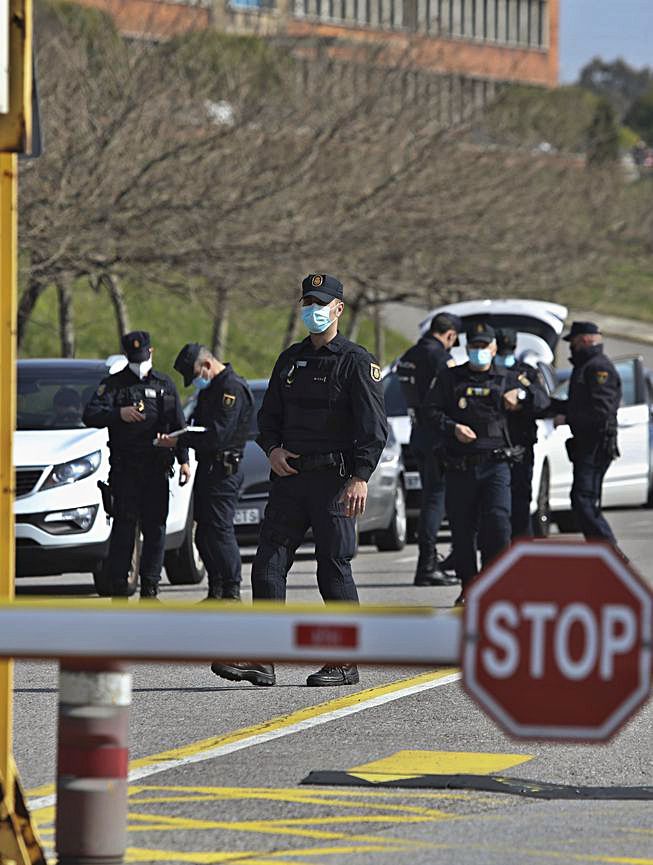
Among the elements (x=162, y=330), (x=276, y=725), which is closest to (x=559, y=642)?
(x=276, y=725)

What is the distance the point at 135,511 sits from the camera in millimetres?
12930

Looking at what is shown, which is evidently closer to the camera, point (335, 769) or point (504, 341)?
point (335, 769)

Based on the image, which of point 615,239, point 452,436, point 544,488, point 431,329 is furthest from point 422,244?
point 452,436

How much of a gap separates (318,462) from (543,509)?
884cm

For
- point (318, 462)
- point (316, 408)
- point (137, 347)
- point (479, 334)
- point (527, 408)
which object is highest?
point (479, 334)

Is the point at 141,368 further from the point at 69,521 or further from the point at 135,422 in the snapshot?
the point at 69,521

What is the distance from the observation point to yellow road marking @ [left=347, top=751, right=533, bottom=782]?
7324mm

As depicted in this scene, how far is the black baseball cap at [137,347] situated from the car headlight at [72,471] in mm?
1059

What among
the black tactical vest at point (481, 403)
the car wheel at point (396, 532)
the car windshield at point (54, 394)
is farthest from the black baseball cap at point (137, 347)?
the car wheel at point (396, 532)

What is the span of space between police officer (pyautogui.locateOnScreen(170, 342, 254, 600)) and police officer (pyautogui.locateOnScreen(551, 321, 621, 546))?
2.69 m

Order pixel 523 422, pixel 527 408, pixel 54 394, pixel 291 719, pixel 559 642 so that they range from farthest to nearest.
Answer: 1. pixel 54 394
2. pixel 523 422
3. pixel 527 408
4. pixel 291 719
5. pixel 559 642

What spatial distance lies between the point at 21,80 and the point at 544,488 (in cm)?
1353

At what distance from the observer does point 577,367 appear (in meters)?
14.6

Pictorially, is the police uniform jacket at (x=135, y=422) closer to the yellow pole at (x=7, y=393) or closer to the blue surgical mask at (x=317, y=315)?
the blue surgical mask at (x=317, y=315)
